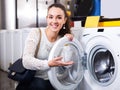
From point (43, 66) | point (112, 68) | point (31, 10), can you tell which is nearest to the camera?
point (43, 66)

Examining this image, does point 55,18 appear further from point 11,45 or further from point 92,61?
point 11,45

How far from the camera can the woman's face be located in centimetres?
187

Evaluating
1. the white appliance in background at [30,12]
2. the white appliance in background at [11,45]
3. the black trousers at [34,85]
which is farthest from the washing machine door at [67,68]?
the white appliance in background at [30,12]

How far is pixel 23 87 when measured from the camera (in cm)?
192

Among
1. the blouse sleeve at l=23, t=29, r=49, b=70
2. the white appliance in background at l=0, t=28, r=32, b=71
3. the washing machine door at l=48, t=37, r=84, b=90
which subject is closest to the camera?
the blouse sleeve at l=23, t=29, r=49, b=70

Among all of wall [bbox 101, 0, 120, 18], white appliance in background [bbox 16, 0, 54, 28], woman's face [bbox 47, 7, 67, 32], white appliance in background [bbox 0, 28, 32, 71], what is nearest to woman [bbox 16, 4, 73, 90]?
woman's face [bbox 47, 7, 67, 32]

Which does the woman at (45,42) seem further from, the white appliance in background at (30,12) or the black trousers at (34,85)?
the white appliance in background at (30,12)

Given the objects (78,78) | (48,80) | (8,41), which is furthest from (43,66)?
(8,41)

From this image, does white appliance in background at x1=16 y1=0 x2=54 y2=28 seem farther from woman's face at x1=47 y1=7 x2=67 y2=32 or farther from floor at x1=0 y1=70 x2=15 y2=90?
woman's face at x1=47 y1=7 x2=67 y2=32

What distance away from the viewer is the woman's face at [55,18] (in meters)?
1.87

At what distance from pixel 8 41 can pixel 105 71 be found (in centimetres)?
208

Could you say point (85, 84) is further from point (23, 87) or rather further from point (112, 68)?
point (23, 87)

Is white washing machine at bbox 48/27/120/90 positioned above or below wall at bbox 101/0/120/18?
below

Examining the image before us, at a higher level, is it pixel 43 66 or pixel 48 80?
pixel 43 66
